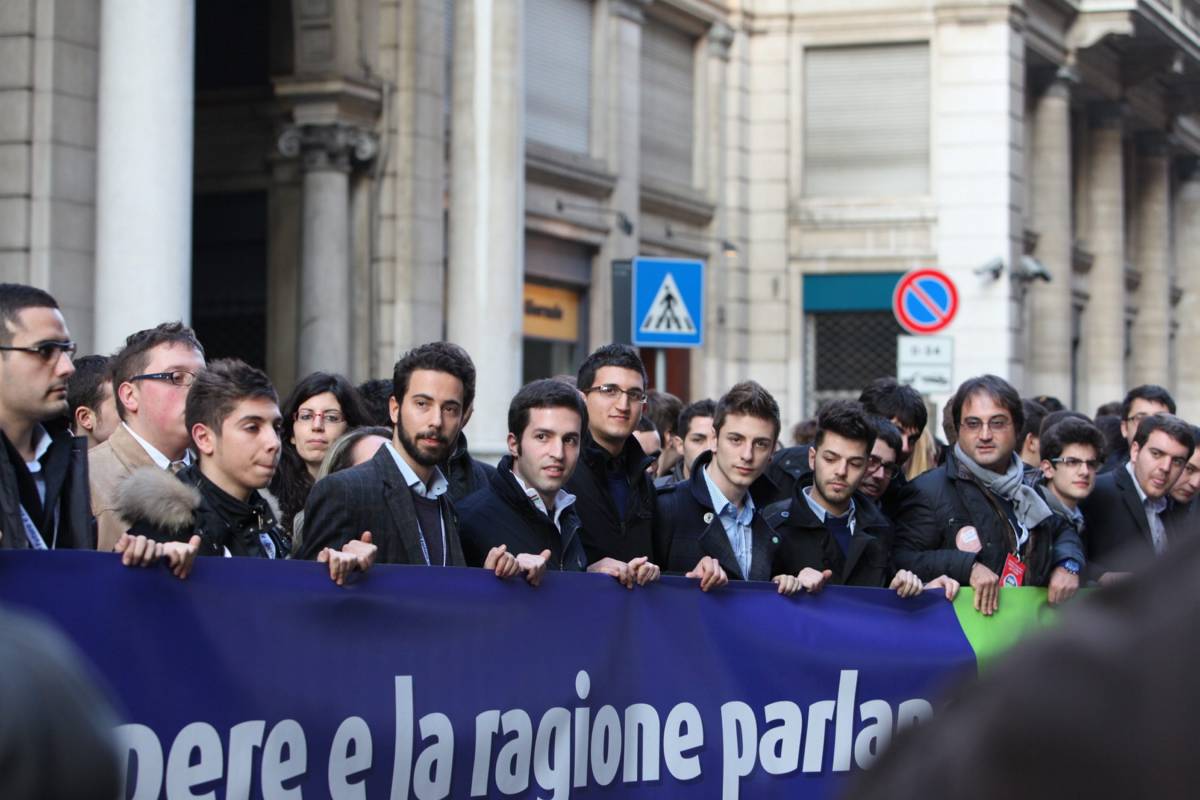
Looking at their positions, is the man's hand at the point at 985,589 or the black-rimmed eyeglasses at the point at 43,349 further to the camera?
the man's hand at the point at 985,589

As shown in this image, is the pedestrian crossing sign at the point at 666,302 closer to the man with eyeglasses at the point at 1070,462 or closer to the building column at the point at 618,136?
the man with eyeglasses at the point at 1070,462

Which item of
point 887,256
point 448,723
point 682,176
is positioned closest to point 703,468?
point 448,723

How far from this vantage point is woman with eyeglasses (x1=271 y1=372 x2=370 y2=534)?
7754mm

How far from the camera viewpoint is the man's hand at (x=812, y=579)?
685 cm

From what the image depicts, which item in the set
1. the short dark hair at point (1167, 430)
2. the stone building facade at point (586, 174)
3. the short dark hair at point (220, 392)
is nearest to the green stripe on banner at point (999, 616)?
the short dark hair at point (1167, 430)

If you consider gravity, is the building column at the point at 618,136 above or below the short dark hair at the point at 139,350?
above

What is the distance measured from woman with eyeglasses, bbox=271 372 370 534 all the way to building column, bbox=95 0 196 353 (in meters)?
6.46

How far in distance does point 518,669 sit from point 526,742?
0.73 ft

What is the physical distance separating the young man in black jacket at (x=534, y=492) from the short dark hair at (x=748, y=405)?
823 mm

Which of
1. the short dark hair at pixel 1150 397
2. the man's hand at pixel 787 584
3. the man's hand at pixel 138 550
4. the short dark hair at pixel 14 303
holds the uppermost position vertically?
the short dark hair at pixel 14 303

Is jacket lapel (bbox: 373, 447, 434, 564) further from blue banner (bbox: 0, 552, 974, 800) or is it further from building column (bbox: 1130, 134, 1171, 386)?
building column (bbox: 1130, 134, 1171, 386)

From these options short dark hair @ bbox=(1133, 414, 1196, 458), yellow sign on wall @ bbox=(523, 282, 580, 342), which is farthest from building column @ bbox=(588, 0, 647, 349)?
short dark hair @ bbox=(1133, 414, 1196, 458)

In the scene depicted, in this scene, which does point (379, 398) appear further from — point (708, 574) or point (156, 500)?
point (156, 500)

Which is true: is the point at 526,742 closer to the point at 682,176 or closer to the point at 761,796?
the point at 761,796
